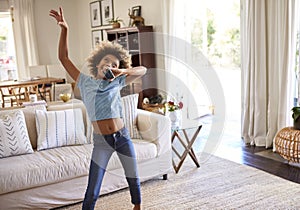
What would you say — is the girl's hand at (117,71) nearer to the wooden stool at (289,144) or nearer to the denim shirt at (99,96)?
the denim shirt at (99,96)

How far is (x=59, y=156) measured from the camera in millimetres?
2818

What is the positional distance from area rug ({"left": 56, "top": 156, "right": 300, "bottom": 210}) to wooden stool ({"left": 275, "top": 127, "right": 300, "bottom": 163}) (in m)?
0.37

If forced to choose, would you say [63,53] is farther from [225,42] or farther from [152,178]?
[225,42]

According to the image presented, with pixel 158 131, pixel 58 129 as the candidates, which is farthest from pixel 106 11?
pixel 158 131

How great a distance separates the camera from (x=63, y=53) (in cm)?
223

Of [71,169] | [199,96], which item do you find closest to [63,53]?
[71,169]

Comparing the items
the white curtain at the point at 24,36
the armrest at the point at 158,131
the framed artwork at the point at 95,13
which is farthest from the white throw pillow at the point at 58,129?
the white curtain at the point at 24,36

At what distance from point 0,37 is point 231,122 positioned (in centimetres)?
535

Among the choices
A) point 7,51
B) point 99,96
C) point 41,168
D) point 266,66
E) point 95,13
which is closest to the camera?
point 99,96

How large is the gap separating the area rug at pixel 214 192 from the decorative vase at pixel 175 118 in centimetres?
48

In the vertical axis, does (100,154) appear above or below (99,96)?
below

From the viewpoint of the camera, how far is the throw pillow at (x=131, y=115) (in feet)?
10.8

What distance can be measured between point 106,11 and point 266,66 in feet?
13.2

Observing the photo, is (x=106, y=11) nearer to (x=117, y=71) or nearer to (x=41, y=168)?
(x=41, y=168)
